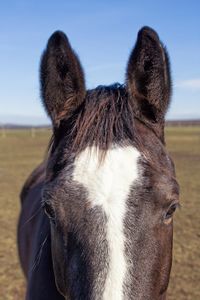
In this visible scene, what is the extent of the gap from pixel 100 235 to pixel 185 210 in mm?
10721

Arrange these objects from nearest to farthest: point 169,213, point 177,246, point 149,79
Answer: point 169,213 < point 149,79 < point 177,246

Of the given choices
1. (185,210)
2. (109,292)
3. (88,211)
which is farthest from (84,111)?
(185,210)

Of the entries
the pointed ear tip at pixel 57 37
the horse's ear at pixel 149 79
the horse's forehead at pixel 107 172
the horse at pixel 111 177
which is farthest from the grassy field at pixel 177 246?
the pointed ear tip at pixel 57 37

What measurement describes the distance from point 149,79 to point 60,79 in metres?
0.64

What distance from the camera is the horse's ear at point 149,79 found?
2.46 metres

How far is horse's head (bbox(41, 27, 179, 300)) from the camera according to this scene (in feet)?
6.72

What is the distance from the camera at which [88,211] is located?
2113mm

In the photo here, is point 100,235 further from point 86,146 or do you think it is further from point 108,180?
point 86,146

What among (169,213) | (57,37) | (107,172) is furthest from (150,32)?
(169,213)

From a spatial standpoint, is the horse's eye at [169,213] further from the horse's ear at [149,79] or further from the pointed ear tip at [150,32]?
the pointed ear tip at [150,32]

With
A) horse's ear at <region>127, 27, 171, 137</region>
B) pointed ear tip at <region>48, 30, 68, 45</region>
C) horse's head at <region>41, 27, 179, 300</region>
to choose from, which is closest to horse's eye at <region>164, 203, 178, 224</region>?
horse's head at <region>41, 27, 179, 300</region>

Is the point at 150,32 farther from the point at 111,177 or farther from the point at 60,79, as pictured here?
the point at 111,177

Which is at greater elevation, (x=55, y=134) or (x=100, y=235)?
(x=55, y=134)

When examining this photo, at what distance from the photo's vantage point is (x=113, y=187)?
2.13 metres
